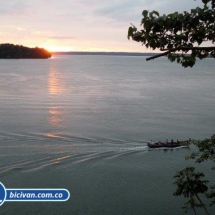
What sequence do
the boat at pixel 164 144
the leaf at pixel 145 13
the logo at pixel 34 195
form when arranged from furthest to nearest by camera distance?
1. the boat at pixel 164 144
2. the logo at pixel 34 195
3. the leaf at pixel 145 13

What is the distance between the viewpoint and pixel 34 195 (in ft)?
109

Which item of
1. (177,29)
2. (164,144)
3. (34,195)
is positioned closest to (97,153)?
(164,144)

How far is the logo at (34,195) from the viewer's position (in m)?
31.2

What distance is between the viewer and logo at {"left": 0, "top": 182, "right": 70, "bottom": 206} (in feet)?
102

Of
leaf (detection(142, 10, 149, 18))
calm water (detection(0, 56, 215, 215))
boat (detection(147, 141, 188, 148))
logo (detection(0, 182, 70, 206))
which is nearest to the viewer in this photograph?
leaf (detection(142, 10, 149, 18))

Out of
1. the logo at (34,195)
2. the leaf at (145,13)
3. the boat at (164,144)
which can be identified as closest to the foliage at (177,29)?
the leaf at (145,13)

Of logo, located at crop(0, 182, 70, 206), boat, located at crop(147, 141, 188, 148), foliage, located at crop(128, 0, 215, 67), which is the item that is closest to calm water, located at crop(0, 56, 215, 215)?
logo, located at crop(0, 182, 70, 206)

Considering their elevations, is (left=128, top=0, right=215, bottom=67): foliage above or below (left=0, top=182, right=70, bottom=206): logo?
above

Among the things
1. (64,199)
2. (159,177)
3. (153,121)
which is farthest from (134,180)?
(153,121)

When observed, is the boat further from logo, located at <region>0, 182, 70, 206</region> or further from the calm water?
logo, located at <region>0, 182, 70, 206</region>

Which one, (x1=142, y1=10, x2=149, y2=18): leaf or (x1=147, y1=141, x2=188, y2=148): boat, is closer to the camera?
(x1=142, y1=10, x2=149, y2=18): leaf

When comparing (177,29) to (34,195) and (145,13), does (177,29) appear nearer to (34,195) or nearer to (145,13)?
(145,13)

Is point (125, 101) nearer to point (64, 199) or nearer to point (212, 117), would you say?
point (212, 117)

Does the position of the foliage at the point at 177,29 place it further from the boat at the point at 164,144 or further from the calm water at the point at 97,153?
the boat at the point at 164,144
